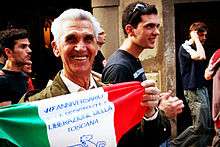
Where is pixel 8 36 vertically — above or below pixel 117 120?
above

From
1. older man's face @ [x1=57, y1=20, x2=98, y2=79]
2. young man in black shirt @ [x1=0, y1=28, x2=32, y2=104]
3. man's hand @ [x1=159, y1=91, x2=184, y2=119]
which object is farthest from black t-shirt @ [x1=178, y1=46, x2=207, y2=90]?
older man's face @ [x1=57, y1=20, x2=98, y2=79]

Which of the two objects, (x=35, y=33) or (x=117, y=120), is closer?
(x=117, y=120)

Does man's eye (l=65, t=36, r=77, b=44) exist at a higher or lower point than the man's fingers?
higher

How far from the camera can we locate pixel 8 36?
5.79 m

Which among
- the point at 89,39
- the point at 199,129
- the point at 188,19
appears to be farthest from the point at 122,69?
the point at 188,19

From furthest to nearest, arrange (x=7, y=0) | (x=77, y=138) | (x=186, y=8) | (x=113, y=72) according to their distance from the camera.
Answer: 1. (x=7, y=0)
2. (x=186, y=8)
3. (x=113, y=72)
4. (x=77, y=138)

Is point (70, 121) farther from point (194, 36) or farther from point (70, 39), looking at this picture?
point (194, 36)

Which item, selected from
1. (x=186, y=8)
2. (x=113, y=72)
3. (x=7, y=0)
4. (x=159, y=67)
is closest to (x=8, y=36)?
(x=113, y=72)

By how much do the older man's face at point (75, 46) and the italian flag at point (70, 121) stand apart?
0.15 m

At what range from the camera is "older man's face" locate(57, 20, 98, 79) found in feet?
9.41

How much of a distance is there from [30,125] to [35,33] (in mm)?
8387

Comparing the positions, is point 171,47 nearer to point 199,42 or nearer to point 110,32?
point 199,42

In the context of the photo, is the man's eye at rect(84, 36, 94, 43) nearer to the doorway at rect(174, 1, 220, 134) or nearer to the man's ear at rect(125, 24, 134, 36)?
the man's ear at rect(125, 24, 134, 36)

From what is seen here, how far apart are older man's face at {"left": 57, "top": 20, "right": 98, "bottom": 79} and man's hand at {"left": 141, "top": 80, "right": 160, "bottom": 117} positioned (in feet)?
1.14
